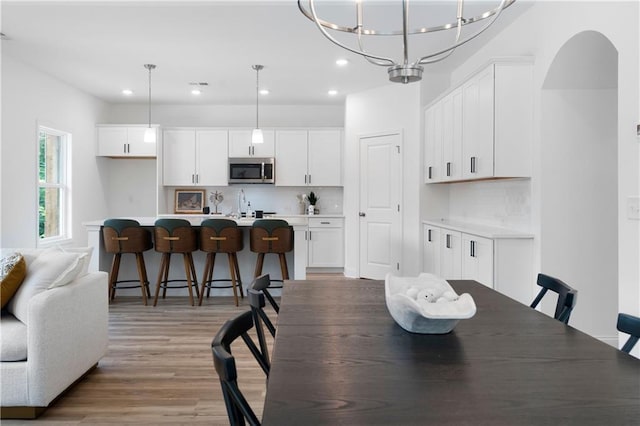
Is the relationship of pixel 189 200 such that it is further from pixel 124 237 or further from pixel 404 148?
pixel 404 148

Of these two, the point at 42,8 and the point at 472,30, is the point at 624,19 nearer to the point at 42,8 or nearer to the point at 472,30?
the point at 472,30

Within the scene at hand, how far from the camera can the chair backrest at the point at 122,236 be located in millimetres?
4469

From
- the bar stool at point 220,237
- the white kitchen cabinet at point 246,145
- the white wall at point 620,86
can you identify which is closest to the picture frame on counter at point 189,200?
the white kitchen cabinet at point 246,145

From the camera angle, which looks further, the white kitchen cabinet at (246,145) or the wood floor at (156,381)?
the white kitchen cabinet at (246,145)

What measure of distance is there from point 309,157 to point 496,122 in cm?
381

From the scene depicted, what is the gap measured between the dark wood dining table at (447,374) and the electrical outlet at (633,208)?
123 centimetres

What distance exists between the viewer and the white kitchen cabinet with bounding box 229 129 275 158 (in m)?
6.95

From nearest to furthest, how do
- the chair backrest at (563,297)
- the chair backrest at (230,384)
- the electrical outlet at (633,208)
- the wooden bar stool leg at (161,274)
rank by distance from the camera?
the chair backrest at (230,384), the chair backrest at (563,297), the electrical outlet at (633,208), the wooden bar stool leg at (161,274)

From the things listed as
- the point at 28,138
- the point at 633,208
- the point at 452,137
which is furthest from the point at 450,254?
the point at 28,138

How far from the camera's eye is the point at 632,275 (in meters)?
2.39

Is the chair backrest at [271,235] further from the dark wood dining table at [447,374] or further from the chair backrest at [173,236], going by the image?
the dark wood dining table at [447,374]

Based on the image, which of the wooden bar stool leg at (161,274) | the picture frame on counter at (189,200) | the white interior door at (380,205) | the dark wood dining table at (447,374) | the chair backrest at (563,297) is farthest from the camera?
the picture frame on counter at (189,200)

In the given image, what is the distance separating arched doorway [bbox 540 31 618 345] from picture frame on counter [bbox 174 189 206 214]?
5321 millimetres

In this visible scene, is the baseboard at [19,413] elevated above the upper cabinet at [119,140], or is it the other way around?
the upper cabinet at [119,140]
